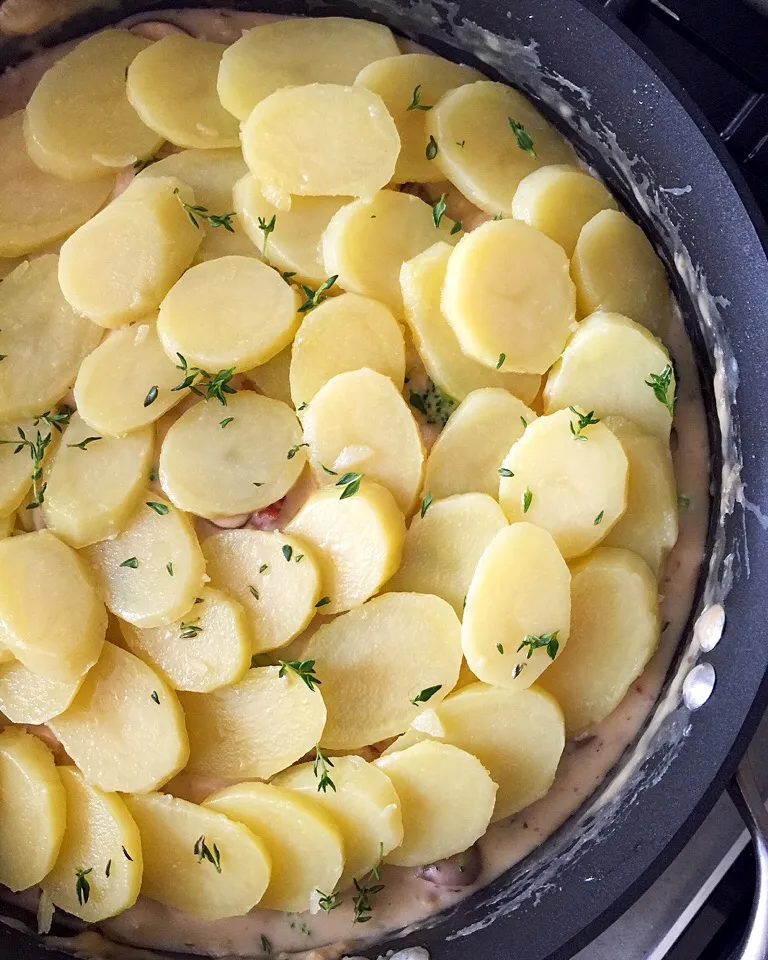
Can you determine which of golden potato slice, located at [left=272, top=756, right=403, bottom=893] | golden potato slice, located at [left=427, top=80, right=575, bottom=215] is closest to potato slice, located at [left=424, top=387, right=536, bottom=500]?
golden potato slice, located at [left=427, top=80, right=575, bottom=215]

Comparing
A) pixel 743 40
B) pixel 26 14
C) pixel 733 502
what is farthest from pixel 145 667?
pixel 743 40

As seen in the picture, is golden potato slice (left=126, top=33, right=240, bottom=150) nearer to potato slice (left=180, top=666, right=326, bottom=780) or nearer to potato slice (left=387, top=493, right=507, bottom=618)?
potato slice (left=387, top=493, right=507, bottom=618)

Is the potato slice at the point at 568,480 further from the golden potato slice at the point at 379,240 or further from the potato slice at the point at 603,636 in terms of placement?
the golden potato slice at the point at 379,240

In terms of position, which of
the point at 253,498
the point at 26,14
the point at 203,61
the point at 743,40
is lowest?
the point at 253,498

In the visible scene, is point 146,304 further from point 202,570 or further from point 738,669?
point 738,669

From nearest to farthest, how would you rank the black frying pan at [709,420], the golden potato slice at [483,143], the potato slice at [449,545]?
1. the black frying pan at [709,420]
2. the potato slice at [449,545]
3. the golden potato slice at [483,143]

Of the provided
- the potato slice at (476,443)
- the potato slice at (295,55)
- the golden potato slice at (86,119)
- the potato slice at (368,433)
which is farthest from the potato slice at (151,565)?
the potato slice at (295,55)
